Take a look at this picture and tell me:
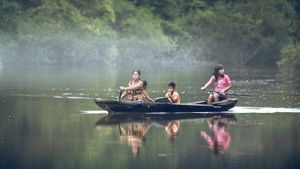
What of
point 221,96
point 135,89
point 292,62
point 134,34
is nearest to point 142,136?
point 135,89

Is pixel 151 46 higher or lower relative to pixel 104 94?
higher

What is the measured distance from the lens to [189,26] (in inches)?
3489

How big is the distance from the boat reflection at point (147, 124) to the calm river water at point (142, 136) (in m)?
0.02

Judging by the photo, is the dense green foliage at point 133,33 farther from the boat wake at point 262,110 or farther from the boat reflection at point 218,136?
the boat reflection at point 218,136

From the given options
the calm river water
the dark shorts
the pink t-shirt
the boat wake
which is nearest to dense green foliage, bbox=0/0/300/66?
the calm river water

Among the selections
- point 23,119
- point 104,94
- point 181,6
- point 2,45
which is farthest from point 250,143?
point 181,6

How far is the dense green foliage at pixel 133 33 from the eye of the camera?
79625mm

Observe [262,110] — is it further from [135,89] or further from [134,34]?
[134,34]

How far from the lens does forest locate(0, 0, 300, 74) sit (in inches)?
3132

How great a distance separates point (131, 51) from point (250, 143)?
64.7m

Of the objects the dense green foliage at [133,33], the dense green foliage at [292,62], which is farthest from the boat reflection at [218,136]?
the dense green foliage at [133,33]

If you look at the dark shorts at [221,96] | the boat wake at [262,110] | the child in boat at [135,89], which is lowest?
the boat wake at [262,110]

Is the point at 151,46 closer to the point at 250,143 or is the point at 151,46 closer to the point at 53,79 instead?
the point at 53,79

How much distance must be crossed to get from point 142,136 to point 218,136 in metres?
1.74
